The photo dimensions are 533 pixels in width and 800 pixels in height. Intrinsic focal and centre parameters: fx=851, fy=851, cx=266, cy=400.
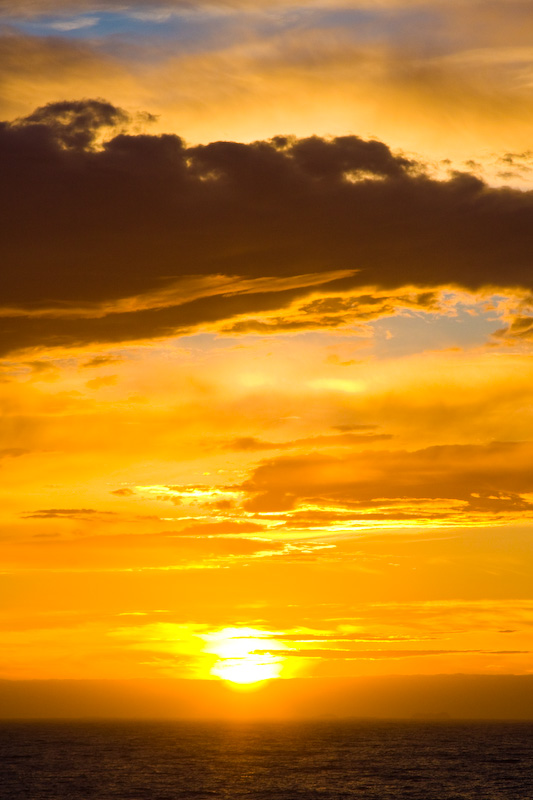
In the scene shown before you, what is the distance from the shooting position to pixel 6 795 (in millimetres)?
95312

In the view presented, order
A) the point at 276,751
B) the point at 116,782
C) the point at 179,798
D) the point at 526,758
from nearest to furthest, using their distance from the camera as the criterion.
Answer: the point at 179,798, the point at 116,782, the point at 526,758, the point at 276,751

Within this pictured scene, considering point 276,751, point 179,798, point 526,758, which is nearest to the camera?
point 179,798

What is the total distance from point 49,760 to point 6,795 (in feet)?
204

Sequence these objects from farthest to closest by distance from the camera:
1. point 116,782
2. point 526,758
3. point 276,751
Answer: point 276,751
point 526,758
point 116,782

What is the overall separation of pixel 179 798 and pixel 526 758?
94.6 metres

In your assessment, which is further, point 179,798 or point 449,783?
point 449,783

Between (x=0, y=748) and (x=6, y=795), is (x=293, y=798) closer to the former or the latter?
(x=6, y=795)

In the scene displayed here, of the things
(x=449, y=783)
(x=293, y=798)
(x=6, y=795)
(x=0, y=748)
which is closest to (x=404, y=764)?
(x=449, y=783)

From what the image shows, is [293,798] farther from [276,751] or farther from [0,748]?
[0,748]

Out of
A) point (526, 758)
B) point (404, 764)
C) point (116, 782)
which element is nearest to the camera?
point (116, 782)

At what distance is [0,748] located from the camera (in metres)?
190

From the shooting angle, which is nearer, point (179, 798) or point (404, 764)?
point (179, 798)

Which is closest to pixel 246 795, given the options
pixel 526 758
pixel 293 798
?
pixel 293 798

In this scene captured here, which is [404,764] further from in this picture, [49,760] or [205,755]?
[49,760]
